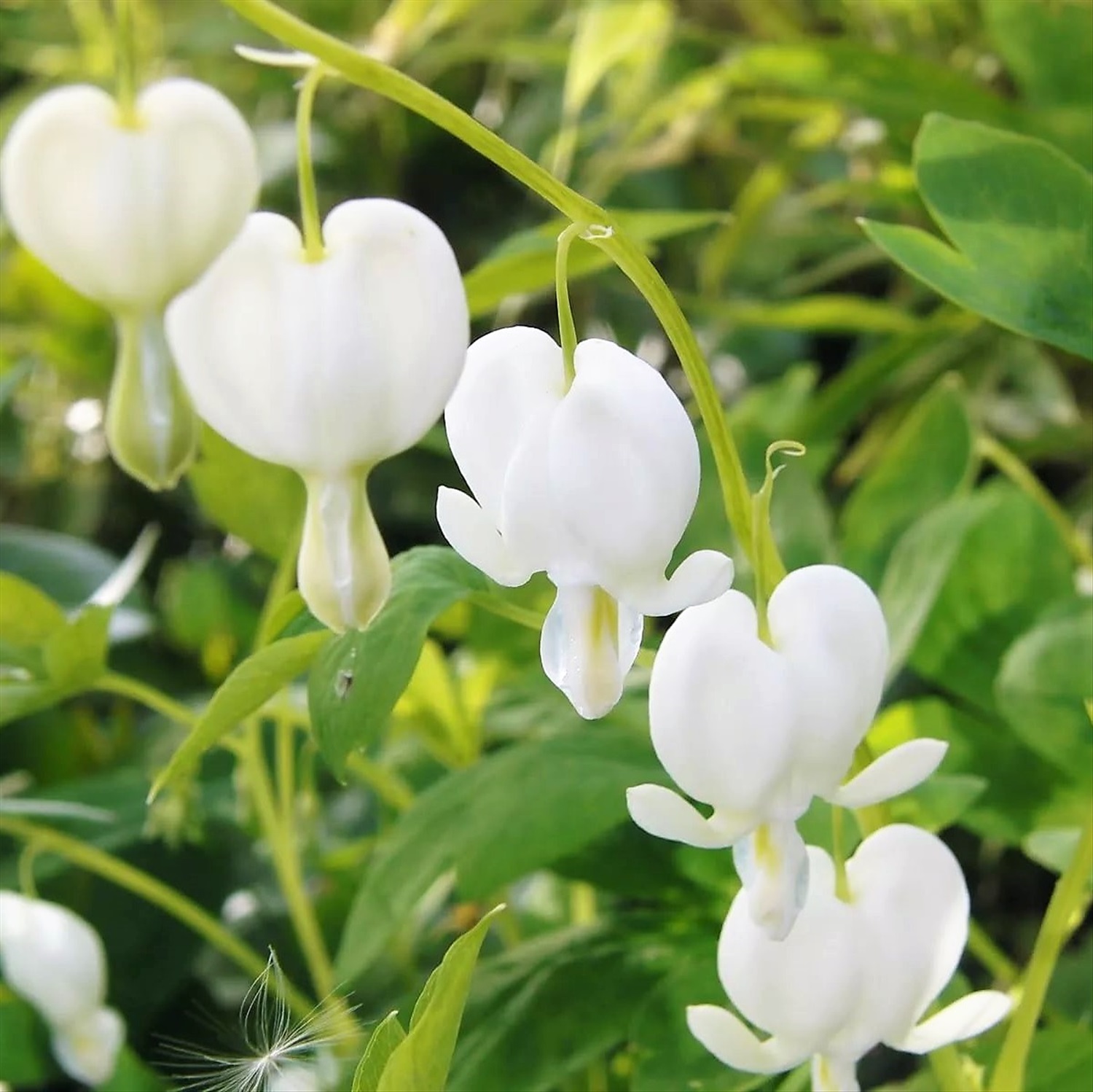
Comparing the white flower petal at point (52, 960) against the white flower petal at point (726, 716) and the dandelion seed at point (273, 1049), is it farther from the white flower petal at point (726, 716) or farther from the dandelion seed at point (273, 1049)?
the white flower petal at point (726, 716)

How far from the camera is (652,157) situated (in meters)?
1.06

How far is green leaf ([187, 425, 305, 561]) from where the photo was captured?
1.95 feet

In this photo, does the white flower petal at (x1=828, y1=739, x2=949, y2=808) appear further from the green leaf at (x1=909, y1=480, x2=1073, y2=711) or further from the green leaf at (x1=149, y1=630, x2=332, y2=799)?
the green leaf at (x1=909, y1=480, x2=1073, y2=711)

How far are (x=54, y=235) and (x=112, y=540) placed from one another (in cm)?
96

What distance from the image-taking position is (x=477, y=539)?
13.6 inches

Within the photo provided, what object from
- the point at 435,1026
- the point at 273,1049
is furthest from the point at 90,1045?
the point at 435,1026

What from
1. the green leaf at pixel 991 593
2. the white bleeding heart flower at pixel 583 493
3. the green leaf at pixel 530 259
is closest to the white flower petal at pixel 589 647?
the white bleeding heart flower at pixel 583 493

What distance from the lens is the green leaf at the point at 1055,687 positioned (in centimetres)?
48

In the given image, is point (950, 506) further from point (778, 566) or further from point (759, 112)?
point (759, 112)

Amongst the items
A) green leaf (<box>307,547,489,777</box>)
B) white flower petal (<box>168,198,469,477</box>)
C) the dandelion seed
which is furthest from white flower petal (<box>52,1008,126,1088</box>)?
white flower petal (<box>168,198,469,477</box>)

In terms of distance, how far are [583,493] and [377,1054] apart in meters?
0.15

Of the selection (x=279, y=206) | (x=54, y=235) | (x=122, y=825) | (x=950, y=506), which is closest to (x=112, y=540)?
(x=279, y=206)

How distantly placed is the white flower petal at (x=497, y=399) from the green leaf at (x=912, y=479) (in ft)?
1.12

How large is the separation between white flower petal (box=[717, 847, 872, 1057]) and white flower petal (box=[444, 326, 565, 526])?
129 millimetres
